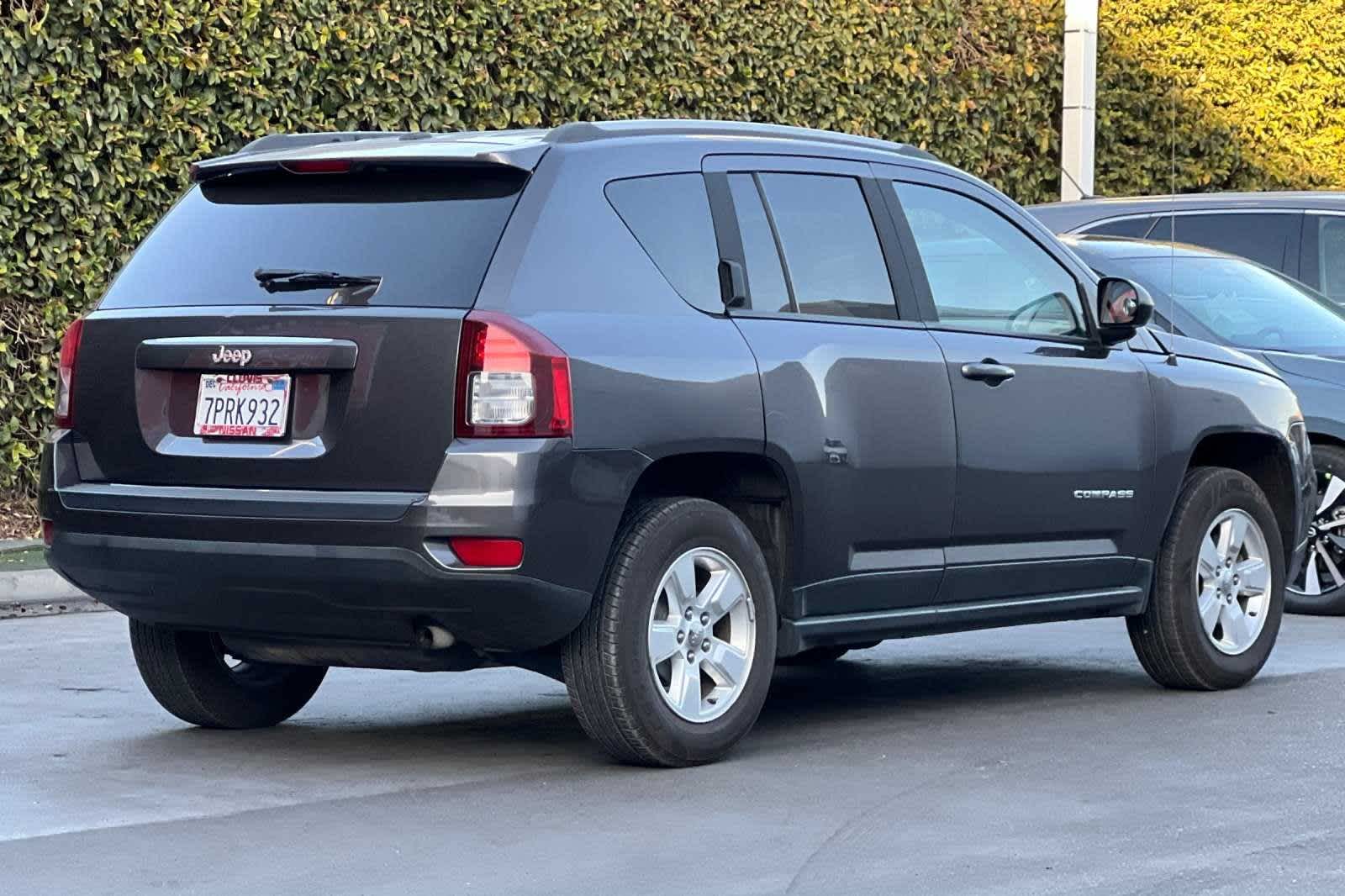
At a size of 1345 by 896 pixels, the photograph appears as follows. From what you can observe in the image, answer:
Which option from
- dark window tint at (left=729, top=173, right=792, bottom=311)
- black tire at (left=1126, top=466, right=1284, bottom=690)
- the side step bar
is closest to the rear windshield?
dark window tint at (left=729, top=173, right=792, bottom=311)

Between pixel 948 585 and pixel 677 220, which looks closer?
pixel 677 220

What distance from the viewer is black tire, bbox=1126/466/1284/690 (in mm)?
8156

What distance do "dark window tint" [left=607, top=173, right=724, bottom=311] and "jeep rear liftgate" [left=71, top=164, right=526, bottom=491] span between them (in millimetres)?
362

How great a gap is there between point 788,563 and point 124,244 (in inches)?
254

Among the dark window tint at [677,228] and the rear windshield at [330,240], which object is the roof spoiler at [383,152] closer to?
the rear windshield at [330,240]

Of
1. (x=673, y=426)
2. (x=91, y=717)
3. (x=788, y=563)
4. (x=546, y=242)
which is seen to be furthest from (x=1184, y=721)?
(x=91, y=717)

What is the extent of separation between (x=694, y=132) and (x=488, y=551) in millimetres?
1644

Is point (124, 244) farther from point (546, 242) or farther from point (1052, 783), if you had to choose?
point (1052, 783)

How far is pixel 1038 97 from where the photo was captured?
1784 cm

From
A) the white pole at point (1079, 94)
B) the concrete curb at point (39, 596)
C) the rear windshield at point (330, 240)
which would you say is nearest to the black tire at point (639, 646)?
the rear windshield at point (330, 240)

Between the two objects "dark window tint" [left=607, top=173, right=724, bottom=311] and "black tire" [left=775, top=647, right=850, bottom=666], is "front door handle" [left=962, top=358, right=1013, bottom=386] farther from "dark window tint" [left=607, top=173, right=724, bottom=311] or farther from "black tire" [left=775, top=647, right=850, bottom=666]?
"black tire" [left=775, top=647, right=850, bottom=666]

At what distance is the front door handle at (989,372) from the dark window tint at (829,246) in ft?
0.96

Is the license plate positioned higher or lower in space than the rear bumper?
higher

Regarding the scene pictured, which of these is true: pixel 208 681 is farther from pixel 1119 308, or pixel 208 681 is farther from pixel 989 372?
pixel 1119 308
